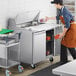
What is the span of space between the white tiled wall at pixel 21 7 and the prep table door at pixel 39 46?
0.70m

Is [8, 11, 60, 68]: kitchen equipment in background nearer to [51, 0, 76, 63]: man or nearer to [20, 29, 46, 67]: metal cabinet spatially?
[20, 29, 46, 67]: metal cabinet

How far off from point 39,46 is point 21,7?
37.9 inches

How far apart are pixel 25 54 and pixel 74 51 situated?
0.99 meters

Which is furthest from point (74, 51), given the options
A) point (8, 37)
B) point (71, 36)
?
point (8, 37)

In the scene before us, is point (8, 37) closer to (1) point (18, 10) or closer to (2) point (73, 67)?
(1) point (18, 10)

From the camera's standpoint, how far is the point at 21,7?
5426 millimetres

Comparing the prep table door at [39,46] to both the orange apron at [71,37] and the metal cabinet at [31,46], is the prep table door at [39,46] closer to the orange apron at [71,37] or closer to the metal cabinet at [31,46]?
the metal cabinet at [31,46]

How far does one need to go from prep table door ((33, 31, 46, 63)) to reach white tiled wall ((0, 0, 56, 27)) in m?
0.70

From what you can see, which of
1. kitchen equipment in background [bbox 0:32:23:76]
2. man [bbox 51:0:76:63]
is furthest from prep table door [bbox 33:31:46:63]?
man [bbox 51:0:76:63]

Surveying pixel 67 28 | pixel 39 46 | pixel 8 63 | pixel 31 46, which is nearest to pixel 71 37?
pixel 67 28

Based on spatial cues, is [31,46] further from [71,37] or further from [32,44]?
[71,37]

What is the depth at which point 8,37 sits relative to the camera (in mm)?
4590

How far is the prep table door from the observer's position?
16.4 ft

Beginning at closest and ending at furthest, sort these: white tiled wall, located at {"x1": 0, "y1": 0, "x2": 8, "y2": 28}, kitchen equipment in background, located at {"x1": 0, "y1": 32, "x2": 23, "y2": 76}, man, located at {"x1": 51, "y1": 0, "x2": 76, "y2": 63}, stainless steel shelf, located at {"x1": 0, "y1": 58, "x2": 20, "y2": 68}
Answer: kitchen equipment in background, located at {"x1": 0, "y1": 32, "x2": 23, "y2": 76}, stainless steel shelf, located at {"x1": 0, "y1": 58, "x2": 20, "y2": 68}, man, located at {"x1": 51, "y1": 0, "x2": 76, "y2": 63}, white tiled wall, located at {"x1": 0, "y1": 0, "x2": 8, "y2": 28}
